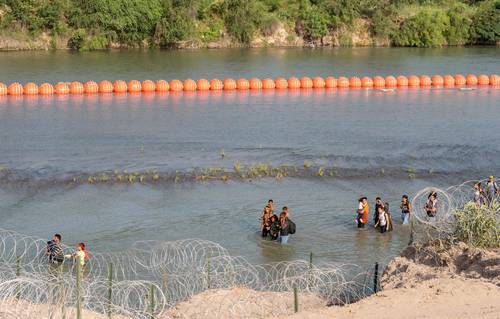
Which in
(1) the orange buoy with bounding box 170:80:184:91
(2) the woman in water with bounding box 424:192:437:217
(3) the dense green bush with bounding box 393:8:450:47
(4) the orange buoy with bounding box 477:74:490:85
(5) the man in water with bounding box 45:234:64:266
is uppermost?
(3) the dense green bush with bounding box 393:8:450:47

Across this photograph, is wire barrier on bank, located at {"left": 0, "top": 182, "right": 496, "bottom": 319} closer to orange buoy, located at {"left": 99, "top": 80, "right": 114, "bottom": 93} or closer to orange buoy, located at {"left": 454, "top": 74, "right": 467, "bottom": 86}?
orange buoy, located at {"left": 99, "top": 80, "right": 114, "bottom": 93}

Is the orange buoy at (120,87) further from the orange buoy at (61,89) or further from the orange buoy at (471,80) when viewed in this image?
the orange buoy at (471,80)

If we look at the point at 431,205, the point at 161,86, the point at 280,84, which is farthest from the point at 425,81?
the point at 431,205

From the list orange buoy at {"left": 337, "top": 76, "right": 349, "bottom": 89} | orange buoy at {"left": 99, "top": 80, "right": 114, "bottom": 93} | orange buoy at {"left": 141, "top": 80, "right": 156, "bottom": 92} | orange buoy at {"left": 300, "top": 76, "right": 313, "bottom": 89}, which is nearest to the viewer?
orange buoy at {"left": 99, "top": 80, "right": 114, "bottom": 93}

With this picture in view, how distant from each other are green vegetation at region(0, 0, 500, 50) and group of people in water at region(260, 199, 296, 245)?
186ft

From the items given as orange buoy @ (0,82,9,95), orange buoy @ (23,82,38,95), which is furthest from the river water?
orange buoy @ (0,82,9,95)

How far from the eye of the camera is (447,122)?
43.2 m

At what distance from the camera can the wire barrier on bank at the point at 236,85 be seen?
48.7 meters

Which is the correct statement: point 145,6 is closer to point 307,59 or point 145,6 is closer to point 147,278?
point 307,59

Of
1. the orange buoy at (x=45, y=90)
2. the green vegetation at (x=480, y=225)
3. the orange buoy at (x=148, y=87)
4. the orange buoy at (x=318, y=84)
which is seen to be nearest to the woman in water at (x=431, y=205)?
the green vegetation at (x=480, y=225)

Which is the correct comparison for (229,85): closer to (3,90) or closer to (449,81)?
(3,90)

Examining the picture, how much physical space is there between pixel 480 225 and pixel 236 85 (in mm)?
35583

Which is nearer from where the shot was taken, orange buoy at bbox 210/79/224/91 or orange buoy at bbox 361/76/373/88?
orange buoy at bbox 210/79/224/91

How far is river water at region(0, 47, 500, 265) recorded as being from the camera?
24.3 metres
